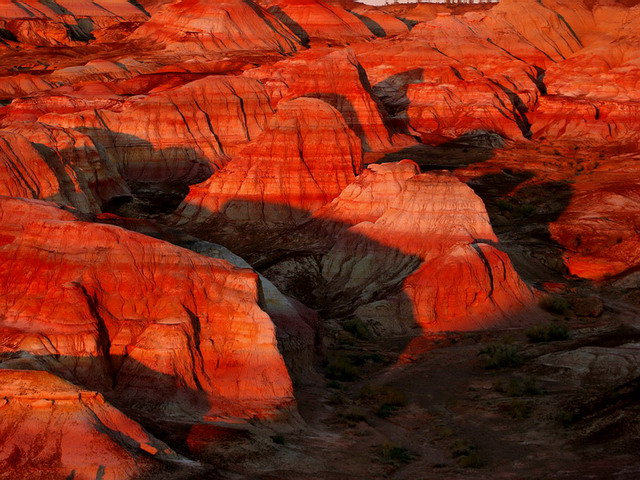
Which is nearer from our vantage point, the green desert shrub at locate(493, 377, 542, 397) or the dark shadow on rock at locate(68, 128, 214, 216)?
the green desert shrub at locate(493, 377, 542, 397)

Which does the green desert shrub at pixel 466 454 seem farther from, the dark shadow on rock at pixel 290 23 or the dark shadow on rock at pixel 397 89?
the dark shadow on rock at pixel 290 23

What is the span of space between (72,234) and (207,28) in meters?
110

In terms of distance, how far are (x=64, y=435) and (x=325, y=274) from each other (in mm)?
31531

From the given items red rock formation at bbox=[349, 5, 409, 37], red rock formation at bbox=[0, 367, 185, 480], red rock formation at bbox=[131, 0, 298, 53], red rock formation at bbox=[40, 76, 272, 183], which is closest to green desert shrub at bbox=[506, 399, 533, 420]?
red rock formation at bbox=[0, 367, 185, 480]

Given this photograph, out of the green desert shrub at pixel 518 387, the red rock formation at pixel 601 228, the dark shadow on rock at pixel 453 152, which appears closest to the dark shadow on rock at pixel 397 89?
the dark shadow on rock at pixel 453 152

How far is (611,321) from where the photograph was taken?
47.0 meters

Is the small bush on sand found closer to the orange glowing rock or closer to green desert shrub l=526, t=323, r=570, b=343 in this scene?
green desert shrub l=526, t=323, r=570, b=343

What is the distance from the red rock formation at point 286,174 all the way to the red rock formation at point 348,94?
17.2 m

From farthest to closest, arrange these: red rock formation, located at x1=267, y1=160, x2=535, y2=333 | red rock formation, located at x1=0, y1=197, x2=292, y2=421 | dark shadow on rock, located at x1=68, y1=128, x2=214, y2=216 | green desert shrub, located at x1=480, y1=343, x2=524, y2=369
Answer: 1. dark shadow on rock, located at x1=68, y1=128, x2=214, y2=216
2. red rock formation, located at x1=267, y1=160, x2=535, y2=333
3. green desert shrub, located at x1=480, y1=343, x2=524, y2=369
4. red rock formation, located at x1=0, y1=197, x2=292, y2=421

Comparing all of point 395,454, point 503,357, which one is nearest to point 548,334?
point 503,357

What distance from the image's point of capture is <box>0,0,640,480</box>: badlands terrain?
28.4 metres

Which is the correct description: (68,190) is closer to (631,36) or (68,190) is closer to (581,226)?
(581,226)

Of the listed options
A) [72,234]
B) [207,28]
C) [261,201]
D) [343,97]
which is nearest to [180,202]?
[261,201]

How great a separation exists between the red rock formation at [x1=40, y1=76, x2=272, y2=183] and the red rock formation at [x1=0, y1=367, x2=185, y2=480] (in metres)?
58.0
